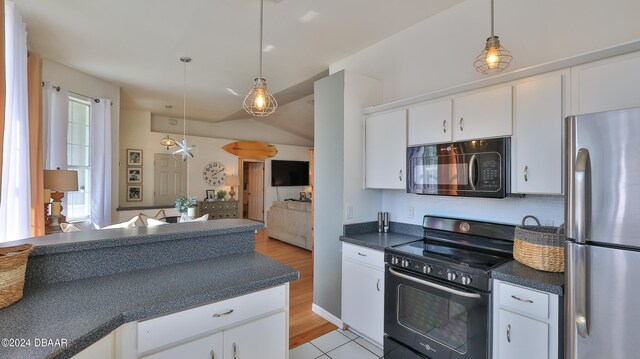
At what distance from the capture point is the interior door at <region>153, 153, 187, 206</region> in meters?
6.69

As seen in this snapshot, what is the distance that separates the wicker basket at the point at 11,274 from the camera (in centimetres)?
109

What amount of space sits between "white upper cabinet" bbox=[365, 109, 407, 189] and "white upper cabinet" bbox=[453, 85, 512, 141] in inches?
18.3

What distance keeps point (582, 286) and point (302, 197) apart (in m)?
7.64

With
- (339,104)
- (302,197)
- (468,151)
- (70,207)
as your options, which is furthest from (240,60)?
(302,197)

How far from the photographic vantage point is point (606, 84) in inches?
59.6

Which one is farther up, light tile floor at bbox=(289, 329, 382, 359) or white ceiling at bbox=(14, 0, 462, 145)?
white ceiling at bbox=(14, 0, 462, 145)

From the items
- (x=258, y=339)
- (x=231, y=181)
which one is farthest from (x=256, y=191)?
(x=258, y=339)

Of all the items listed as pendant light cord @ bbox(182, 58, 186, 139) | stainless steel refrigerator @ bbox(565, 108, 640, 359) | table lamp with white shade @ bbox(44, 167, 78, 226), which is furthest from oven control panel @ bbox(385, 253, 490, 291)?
table lamp with white shade @ bbox(44, 167, 78, 226)

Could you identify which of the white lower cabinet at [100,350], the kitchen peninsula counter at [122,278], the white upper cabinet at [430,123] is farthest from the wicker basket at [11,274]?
the white upper cabinet at [430,123]

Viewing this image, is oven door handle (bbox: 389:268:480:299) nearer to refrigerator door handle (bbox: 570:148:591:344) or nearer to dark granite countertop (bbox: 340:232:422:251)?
dark granite countertop (bbox: 340:232:422:251)

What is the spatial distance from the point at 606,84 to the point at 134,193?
7.53 m

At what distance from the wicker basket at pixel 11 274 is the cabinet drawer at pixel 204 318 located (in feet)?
→ 1.69

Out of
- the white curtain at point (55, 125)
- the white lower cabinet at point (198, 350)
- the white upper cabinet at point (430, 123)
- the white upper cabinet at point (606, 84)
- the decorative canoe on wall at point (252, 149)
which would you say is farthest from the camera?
the decorative canoe on wall at point (252, 149)

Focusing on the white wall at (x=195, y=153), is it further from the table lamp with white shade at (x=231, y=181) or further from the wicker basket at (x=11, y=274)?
the wicker basket at (x=11, y=274)
